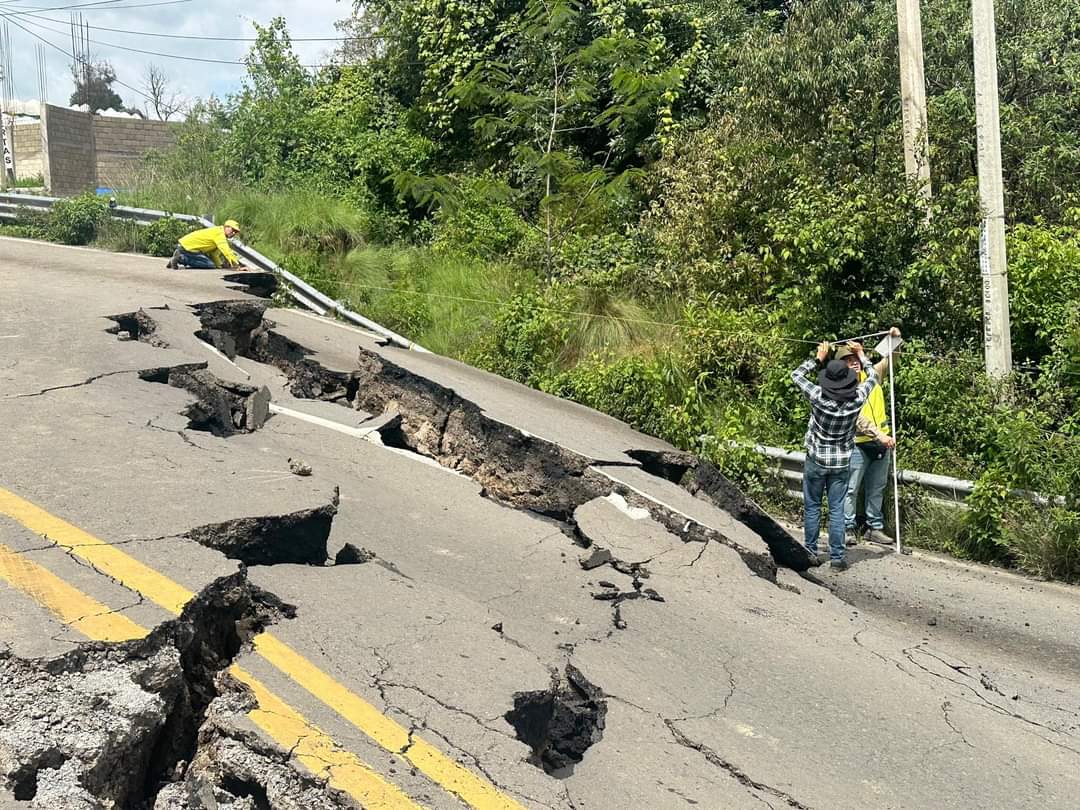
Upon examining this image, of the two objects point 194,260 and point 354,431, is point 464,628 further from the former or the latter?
point 194,260

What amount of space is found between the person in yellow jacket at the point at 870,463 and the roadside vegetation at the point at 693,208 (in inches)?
17.4

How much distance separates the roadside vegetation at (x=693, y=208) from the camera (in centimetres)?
960

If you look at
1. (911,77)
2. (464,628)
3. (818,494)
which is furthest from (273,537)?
(911,77)

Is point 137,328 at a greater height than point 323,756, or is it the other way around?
point 137,328

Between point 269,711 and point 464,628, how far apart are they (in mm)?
1240

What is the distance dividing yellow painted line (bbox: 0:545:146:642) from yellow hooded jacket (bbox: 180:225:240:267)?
414 inches

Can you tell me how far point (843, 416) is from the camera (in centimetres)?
809

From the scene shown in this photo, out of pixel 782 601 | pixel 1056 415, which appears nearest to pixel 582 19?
pixel 1056 415

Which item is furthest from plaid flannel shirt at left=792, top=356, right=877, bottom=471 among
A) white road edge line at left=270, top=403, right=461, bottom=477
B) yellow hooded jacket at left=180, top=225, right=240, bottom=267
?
yellow hooded jacket at left=180, top=225, right=240, bottom=267

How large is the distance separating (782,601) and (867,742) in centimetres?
186

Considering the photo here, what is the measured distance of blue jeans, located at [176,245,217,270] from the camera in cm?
1428

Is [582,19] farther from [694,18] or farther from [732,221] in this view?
[732,221]

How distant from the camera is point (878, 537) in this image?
873 cm

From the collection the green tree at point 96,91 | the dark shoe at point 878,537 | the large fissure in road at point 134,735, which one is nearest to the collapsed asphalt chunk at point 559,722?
the large fissure in road at point 134,735
